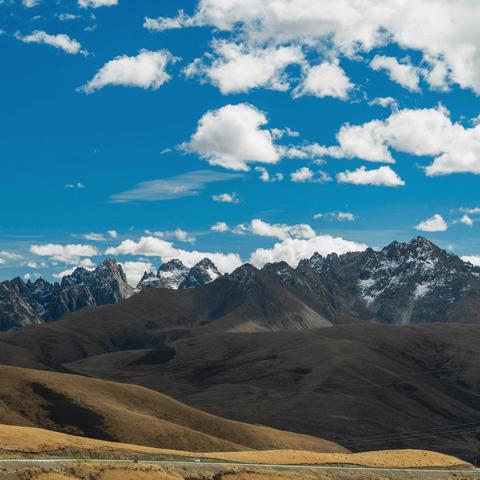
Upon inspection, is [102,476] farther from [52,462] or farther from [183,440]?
[183,440]

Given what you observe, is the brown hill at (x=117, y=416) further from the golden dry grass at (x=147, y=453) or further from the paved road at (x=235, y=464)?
the paved road at (x=235, y=464)

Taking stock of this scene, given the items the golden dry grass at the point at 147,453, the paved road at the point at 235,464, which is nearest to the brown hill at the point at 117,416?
the golden dry grass at the point at 147,453

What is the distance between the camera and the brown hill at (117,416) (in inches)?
5344

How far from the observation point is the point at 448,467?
3410 inches

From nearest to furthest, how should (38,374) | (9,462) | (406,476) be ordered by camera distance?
1. (9,462)
2. (406,476)
3. (38,374)

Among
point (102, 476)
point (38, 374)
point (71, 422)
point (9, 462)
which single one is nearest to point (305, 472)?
point (102, 476)

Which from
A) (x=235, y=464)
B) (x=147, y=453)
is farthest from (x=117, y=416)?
(x=235, y=464)

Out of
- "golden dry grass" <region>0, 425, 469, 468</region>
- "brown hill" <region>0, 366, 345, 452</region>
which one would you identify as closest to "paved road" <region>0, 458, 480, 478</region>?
"golden dry grass" <region>0, 425, 469, 468</region>

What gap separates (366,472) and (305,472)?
7.74 m

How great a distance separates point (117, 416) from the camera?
5684 inches

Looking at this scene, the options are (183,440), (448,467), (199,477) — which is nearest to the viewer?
(199,477)

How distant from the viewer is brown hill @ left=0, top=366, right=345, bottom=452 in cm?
13575

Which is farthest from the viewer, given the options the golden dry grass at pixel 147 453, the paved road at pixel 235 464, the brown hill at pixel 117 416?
the brown hill at pixel 117 416

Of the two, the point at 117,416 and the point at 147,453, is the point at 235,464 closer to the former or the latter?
the point at 147,453
